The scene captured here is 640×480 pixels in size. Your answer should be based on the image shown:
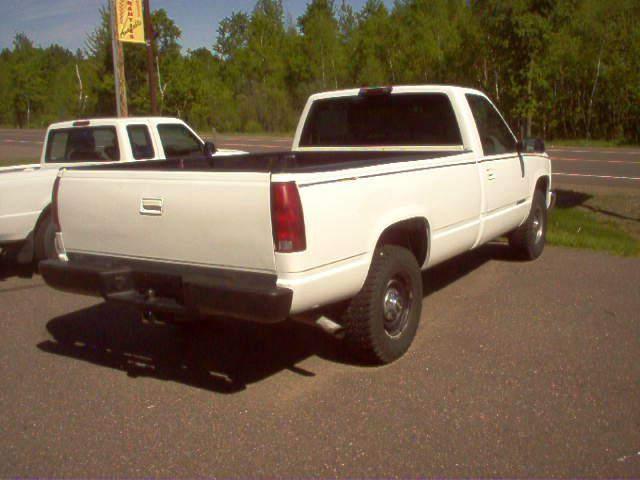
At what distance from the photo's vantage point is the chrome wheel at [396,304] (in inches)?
187

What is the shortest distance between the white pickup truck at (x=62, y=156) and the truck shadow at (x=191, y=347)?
144cm

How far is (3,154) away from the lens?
Result: 3055cm

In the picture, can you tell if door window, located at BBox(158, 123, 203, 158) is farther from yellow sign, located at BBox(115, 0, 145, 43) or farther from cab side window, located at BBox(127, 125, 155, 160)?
yellow sign, located at BBox(115, 0, 145, 43)

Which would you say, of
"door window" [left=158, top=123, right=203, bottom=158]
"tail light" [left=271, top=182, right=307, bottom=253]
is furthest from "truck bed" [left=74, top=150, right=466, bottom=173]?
"door window" [left=158, top=123, right=203, bottom=158]

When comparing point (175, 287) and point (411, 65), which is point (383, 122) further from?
point (411, 65)

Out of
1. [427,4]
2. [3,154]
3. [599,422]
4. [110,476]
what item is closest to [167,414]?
[110,476]

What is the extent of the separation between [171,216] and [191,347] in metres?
1.58

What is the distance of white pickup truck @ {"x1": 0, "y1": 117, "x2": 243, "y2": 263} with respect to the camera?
7188 mm

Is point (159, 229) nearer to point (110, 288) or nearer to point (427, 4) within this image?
point (110, 288)

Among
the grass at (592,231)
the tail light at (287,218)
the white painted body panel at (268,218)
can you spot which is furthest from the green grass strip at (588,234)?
the tail light at (287,218)

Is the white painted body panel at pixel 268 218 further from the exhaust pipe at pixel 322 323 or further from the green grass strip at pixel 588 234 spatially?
the green grass strip at pixel 588 234

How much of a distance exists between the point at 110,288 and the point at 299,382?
4.49 feet

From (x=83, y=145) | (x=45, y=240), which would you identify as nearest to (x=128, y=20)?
(x=83, y=145)

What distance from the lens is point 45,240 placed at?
7.33 meters
